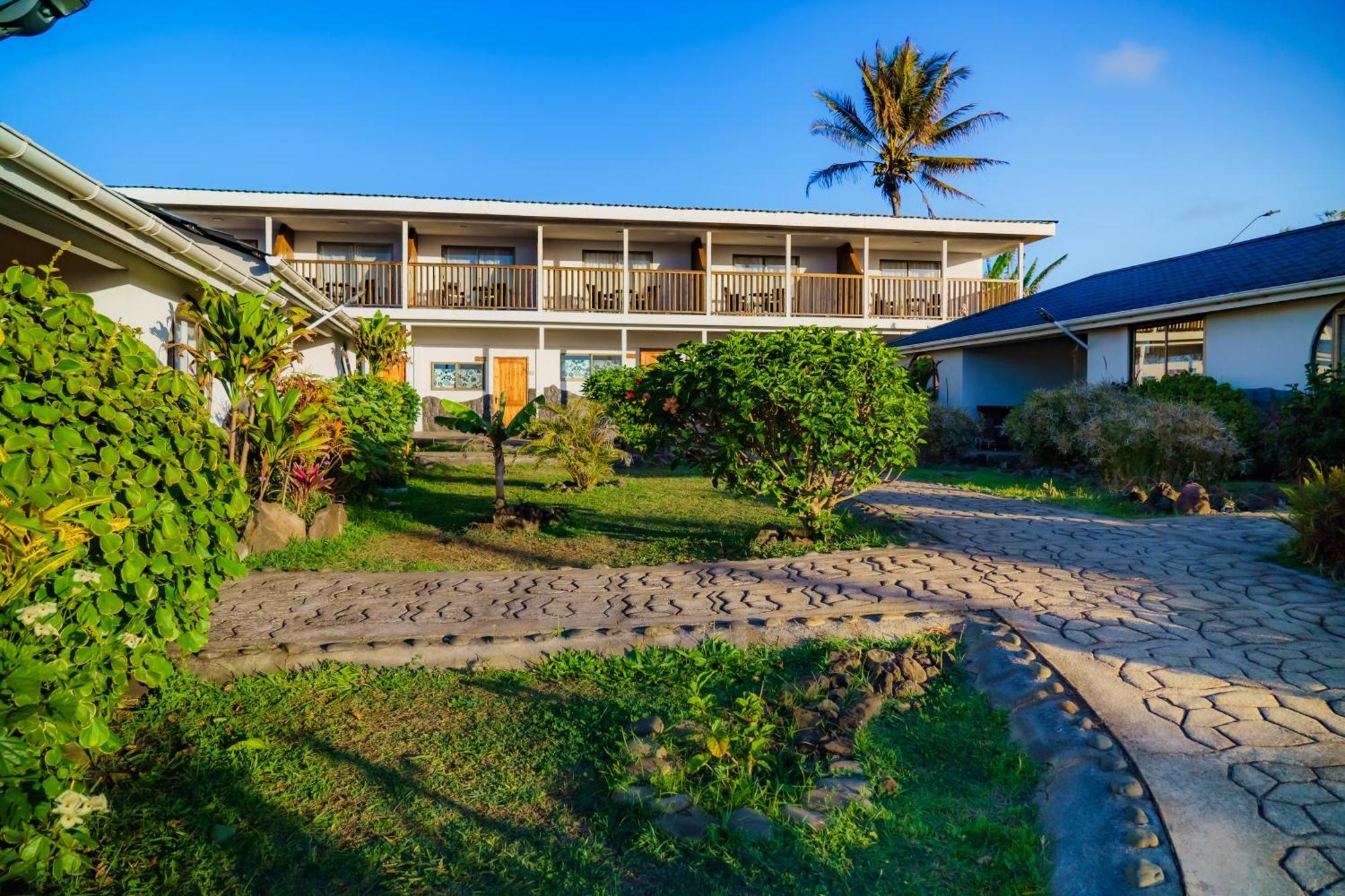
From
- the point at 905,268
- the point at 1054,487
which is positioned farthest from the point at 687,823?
the point at 905,268

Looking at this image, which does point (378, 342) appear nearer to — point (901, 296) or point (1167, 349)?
point (901, 296)

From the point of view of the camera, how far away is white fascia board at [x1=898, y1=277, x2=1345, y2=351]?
10789 millimetres

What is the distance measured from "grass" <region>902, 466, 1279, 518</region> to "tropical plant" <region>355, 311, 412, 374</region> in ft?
34.9

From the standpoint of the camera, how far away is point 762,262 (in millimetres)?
24000

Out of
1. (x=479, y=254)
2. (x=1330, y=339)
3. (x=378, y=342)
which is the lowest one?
(x=1330, y=339)

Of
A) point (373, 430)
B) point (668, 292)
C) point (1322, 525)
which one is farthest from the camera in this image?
point (668, 292)

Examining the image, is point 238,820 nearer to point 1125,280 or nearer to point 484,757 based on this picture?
point 484,757

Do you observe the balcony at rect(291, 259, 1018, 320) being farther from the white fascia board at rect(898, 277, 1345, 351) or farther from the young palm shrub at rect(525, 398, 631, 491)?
the young palm shrub at rect(525, 398, 631, 491)

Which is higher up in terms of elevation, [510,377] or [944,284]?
[944,284]

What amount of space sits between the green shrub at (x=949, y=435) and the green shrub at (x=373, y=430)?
995 centimetres

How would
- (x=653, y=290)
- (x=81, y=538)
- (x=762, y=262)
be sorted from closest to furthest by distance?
(x=81, y=538) < (x=653, y=290) < (x=762, y=262)

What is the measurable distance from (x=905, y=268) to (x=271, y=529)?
2173 cm

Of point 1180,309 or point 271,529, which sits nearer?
point 271,529

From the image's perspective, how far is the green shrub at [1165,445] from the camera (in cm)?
980
